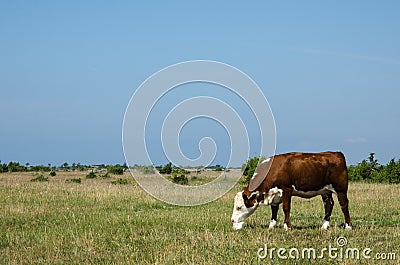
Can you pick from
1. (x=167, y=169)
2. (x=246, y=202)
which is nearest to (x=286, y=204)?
(x=246, y=202)

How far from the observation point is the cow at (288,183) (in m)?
13.2

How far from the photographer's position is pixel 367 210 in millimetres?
17422

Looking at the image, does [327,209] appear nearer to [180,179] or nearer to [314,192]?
[314,192]

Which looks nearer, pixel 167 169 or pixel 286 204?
Answer: pixel 286 204

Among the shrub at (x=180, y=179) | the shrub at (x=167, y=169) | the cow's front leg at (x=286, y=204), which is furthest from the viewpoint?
the shrub at (x=167, y=169)

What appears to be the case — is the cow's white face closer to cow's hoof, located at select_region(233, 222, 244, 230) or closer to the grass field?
cow's hoof, located at select_region(233, 222, 244, 230)

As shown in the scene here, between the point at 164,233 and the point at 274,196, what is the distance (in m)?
2.80

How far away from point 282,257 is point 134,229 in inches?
177

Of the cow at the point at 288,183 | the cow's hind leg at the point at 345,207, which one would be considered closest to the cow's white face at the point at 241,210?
the cow at the point at 288,183

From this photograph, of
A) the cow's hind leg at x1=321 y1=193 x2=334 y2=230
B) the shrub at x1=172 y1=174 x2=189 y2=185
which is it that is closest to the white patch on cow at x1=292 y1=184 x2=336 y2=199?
the cow's hind leg at x1=321 y1=193 x2=334 y2=230

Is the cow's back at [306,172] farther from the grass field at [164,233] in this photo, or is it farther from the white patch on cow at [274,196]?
the grass field at [164,233]

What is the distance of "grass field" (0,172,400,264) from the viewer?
32.4 feet

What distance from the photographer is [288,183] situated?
13.3 metres

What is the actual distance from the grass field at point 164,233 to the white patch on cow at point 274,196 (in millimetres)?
636
